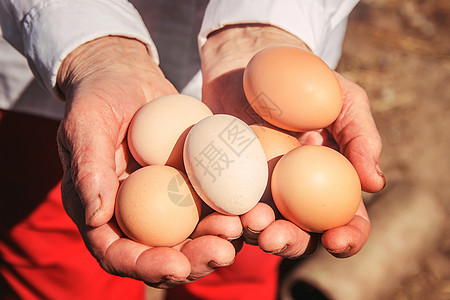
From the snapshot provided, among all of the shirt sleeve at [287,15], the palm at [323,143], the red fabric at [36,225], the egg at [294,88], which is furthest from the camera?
the red fabric at [36,225]

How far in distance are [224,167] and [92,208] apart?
29 centimetres

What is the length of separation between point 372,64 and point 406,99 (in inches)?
16.5

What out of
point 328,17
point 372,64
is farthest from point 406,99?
point 328,17

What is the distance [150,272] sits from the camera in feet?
3.10

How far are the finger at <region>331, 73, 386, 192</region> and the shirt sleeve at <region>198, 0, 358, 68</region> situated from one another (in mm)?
229

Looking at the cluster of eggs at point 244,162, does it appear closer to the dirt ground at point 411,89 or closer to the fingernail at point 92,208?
the fingernail at point 92,208

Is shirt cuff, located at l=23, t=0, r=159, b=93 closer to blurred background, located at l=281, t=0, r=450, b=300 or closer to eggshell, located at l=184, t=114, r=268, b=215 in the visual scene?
eggshell, located at l=184, t=114, r=268, b=215

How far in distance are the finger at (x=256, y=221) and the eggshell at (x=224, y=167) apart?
0.06ft

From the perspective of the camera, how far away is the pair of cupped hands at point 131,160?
0.96m

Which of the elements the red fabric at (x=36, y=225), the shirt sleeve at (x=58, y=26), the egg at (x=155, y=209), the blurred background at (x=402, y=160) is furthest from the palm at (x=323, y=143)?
the blurred background at (x=402, y=160)

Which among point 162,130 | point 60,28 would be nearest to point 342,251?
point 162,130

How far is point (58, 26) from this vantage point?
4.04 ft

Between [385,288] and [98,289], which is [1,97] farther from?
[385,288]

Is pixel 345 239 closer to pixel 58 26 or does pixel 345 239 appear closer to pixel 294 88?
pixel 294 88
